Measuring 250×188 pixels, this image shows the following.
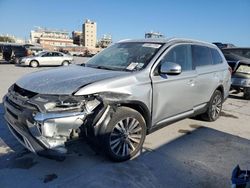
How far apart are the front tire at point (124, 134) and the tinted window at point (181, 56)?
113cm

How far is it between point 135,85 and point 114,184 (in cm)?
136

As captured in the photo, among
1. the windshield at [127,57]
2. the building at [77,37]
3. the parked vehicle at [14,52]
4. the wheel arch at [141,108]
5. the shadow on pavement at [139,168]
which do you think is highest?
the building at [77,37]

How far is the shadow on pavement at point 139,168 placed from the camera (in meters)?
3.27

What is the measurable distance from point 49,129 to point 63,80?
2.55 ft

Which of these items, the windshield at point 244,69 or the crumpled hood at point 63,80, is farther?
the windshield at point 244,69

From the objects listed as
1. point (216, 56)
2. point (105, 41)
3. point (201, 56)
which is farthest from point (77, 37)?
point (201, 56)

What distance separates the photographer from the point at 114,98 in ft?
11.5

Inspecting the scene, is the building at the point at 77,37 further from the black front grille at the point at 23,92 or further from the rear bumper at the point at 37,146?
the rear bumper at the point at 37,146

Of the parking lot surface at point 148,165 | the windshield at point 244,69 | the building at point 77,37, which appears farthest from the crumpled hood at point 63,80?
the building at point 77,37

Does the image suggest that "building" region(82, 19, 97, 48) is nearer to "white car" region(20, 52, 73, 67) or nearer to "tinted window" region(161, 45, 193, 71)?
"white car" region(20, 52, 73, 67)

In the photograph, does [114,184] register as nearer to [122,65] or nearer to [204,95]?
[122,65]

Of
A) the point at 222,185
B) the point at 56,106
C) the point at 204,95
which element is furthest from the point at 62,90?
the point at 204,95

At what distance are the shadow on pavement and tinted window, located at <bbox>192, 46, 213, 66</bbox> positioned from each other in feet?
5.33

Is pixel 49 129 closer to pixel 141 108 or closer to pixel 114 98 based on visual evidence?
pixel 114 98
